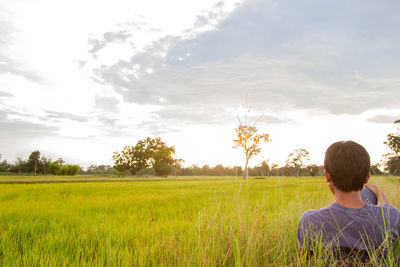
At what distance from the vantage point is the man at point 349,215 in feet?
7.62

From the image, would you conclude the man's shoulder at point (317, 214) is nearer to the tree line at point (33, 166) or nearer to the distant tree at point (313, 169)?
the tree line at point (33, 166)

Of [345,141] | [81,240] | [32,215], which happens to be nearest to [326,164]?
[345,141]

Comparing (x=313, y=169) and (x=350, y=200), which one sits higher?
(x=350, y=200)

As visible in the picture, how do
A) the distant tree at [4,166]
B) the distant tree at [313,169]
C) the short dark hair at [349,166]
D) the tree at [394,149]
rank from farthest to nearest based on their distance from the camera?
the distant tree at [313,169] → the distant tree at [4,166] → the tree at [394,149] → the short dark hair at [349,166]

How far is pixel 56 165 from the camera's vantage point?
6184 cm

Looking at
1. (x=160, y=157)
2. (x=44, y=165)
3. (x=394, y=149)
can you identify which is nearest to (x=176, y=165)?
(x=160, y=157)

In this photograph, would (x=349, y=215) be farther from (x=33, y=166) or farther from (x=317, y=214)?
(x=33, y=166)

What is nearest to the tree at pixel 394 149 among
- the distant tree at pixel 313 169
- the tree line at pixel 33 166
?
the distant tree at pixel 313 169

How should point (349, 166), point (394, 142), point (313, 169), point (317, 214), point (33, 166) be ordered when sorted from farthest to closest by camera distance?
1. point (313, 169)
2. point (33, 166)
3. point (394, 142)
4. point (317, 214)
5. point (349, 166)

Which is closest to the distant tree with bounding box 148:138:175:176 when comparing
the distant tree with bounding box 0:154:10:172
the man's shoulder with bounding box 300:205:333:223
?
the distant tree with bounding box 0:154:10:172

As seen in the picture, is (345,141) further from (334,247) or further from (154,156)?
(154,156)

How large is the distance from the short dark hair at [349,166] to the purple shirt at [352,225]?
0.23 metres

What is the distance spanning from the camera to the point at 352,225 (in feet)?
7.75

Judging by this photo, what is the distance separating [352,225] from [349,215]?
113mm
